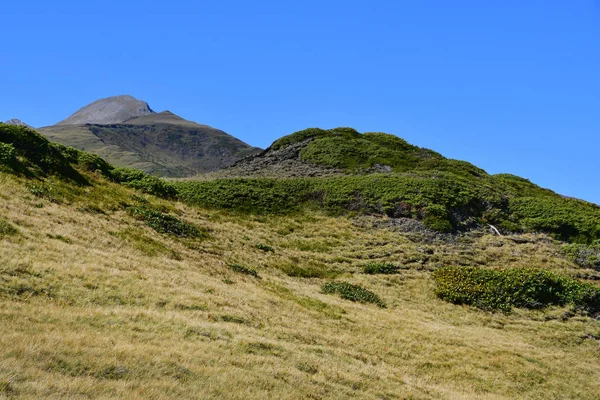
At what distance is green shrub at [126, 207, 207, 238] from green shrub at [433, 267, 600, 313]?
1633 cm

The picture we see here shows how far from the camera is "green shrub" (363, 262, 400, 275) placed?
31.9 metres

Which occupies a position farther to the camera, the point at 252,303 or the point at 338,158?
the point at 338,158

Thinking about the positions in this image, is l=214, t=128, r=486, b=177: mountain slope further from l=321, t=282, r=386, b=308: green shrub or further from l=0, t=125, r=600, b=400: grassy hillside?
l=321, t=282, r=386, b=308: green shrub

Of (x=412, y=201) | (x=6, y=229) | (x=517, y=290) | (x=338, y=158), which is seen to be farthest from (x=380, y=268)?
(x=338, y=158)

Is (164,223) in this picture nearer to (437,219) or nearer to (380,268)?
(380,268)

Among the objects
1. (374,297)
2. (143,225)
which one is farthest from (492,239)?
(143,225)

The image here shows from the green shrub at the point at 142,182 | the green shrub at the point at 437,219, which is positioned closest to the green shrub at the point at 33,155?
the green shrub at the point at 142,182

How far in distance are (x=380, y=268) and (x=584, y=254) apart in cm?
1715

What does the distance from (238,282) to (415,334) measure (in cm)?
866

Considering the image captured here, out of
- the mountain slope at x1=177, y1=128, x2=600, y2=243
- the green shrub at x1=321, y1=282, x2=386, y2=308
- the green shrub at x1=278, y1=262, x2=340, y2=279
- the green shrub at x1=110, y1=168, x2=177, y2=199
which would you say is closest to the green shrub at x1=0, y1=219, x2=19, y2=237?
the green shrub at x1=321, y1=282, x2=386, y2=308

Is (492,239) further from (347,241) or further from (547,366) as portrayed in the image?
(547,366)

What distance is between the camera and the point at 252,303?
18984mm

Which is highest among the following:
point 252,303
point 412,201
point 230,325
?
point 412,201

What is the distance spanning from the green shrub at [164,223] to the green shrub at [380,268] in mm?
11482
